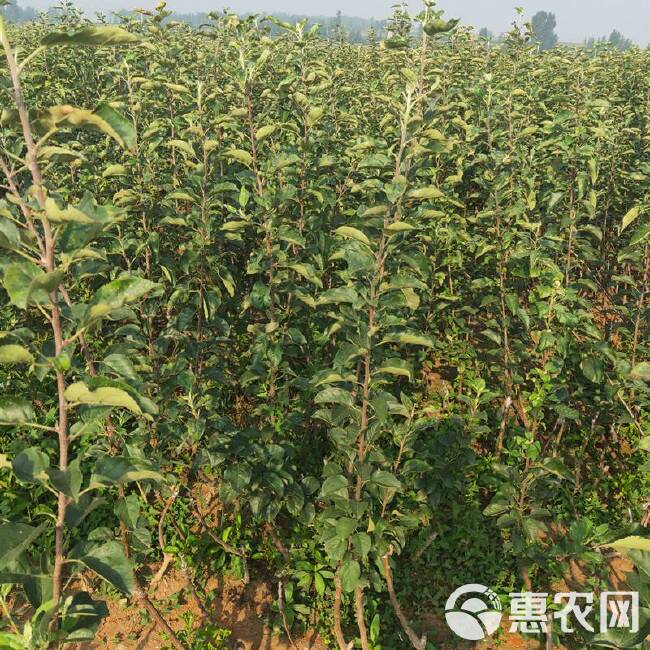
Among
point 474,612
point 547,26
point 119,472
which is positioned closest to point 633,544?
point 119,472

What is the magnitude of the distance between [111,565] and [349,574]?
177cm

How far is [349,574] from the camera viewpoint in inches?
132

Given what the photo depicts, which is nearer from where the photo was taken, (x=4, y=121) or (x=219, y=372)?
(x=4, y=121)

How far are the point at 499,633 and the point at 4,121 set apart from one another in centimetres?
442

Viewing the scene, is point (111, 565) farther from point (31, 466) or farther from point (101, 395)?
point (101, 395)

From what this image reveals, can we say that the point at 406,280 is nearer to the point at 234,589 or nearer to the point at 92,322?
the point at 92,322

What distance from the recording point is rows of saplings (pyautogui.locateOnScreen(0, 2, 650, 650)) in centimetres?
208

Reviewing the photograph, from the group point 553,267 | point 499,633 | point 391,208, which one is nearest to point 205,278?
point 391,208

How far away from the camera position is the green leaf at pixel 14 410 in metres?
1.96

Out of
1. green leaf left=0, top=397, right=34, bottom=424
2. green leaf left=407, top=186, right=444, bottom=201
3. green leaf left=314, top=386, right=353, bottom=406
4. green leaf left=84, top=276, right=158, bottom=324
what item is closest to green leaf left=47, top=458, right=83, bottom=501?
green leaf left=0, top=397, right=34, bottom=424

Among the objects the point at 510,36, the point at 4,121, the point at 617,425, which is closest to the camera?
the point at 4,121

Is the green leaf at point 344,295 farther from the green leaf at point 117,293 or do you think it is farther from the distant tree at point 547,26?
the distant tree at point 547,26

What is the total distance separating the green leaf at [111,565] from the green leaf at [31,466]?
339 millimetres

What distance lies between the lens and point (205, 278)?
4.40 meters
